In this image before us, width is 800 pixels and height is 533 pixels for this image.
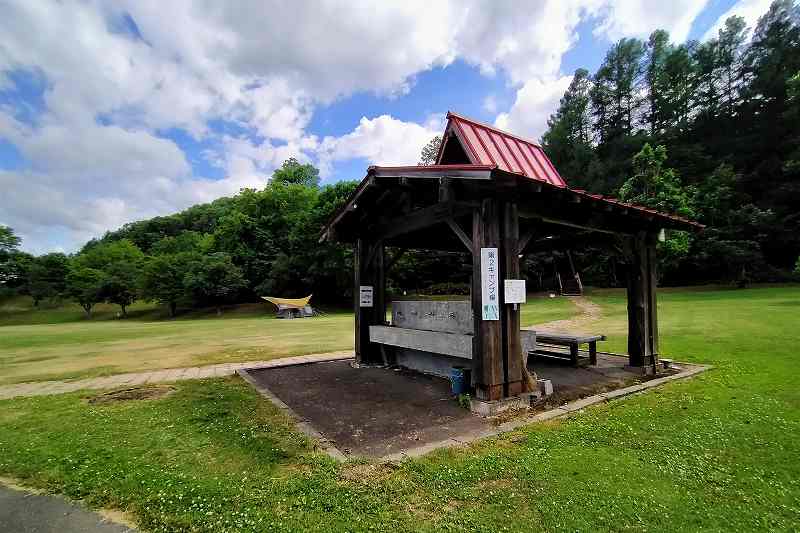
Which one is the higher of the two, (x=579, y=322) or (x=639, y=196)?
(x=639, y=196)

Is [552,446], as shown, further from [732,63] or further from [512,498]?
[732,63]

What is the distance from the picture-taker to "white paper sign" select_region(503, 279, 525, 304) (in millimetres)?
5523

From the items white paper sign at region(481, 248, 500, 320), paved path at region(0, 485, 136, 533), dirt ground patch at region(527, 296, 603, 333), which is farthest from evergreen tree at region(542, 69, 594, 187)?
paved path at region(0, 485, 136, 533)

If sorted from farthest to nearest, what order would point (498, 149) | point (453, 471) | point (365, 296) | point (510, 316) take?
point (365, 296) < point (498, 149) < point (510, 316) < point (453, 471)

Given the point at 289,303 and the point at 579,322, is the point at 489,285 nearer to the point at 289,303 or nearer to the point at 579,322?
the point at 579,322

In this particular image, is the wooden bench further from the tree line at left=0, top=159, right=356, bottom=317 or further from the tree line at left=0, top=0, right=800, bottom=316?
the tree line at left=0, top=159, right=356, bottom=317

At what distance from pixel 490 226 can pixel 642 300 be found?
4.36 metres

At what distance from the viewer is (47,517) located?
308 cm

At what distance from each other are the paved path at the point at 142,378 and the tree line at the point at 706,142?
85.0 ft

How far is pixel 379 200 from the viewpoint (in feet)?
26.1

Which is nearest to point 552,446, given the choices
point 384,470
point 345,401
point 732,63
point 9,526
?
point 384,470

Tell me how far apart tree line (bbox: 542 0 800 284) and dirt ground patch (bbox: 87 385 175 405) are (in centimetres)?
2853

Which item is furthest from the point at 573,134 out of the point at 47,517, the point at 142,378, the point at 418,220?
the point at 47,517

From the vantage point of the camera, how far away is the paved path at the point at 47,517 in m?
2.89
